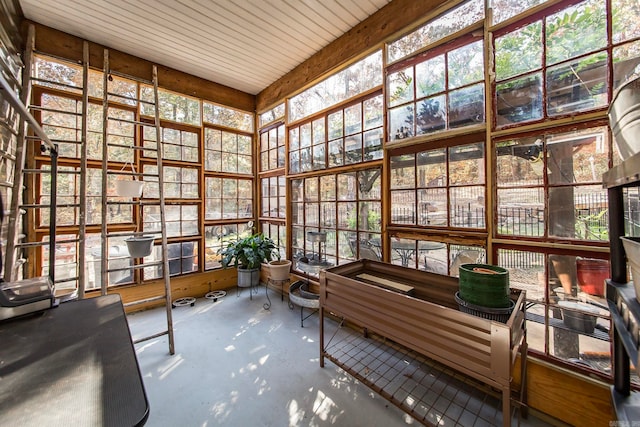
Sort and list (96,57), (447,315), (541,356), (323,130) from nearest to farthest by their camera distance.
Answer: (447,315)
(541,356)
(96,57)
(323,130)

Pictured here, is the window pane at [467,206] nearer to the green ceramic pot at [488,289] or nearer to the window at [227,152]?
the green ceramic pot at [488,289]

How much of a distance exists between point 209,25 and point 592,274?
13.3 feet

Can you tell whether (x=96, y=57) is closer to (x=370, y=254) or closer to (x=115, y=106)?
(x=115, y=106)

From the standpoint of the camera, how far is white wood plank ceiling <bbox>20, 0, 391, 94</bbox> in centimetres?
249

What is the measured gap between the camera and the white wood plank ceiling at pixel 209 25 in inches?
98.0

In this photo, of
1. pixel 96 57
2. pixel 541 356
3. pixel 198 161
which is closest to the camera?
pixel 541 356

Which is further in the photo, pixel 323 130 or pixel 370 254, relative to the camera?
pixel 323 130

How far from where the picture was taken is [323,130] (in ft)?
11.0

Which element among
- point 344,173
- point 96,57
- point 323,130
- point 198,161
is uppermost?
point 96,57

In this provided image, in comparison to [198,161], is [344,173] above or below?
below

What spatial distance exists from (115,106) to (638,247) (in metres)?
4.60

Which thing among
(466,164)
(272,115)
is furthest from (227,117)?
(466,164)

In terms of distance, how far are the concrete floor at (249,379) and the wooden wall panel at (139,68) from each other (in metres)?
3.21

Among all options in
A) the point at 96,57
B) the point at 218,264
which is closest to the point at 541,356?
the point at 218,264
